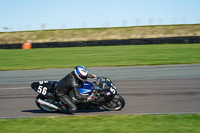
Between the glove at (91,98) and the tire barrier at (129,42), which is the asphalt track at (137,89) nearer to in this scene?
the glove at (91,98)

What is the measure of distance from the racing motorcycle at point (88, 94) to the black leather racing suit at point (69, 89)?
13 cm

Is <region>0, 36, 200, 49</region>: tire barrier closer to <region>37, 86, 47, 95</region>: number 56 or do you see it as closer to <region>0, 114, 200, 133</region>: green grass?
<region>37, 86, 47, 95</region>: number 56

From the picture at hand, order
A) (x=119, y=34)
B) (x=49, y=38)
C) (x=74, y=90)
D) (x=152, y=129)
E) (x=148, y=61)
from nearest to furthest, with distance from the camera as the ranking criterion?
1. (x=152, y=129)
2. (x=74, y=90)
3. (x=148, y=61)
4. (x=119, y=34)
5. (x=49, y=38)

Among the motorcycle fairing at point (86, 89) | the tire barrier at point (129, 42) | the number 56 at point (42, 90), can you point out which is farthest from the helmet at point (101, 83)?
the tire barrier at point (129, 42)

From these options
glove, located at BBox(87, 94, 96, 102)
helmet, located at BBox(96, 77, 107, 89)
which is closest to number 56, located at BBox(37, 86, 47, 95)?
glove, located at BBox(87, 94, 96, 102)

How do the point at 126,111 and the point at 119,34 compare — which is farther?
the point at 119,34

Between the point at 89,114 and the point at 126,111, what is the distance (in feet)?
3.57

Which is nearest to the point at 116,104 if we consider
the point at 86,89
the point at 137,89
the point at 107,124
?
the point at 86,89

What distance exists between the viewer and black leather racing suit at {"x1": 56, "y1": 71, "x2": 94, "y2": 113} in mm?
7812

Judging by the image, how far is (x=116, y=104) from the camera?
8266 millimetres

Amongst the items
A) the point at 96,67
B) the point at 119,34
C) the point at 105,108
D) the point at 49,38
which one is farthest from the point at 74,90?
the point at 49,38

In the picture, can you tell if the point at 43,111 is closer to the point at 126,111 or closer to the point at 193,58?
the point at 126,111

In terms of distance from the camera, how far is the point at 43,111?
28.5 ft

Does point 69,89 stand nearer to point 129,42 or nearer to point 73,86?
point 73,86
